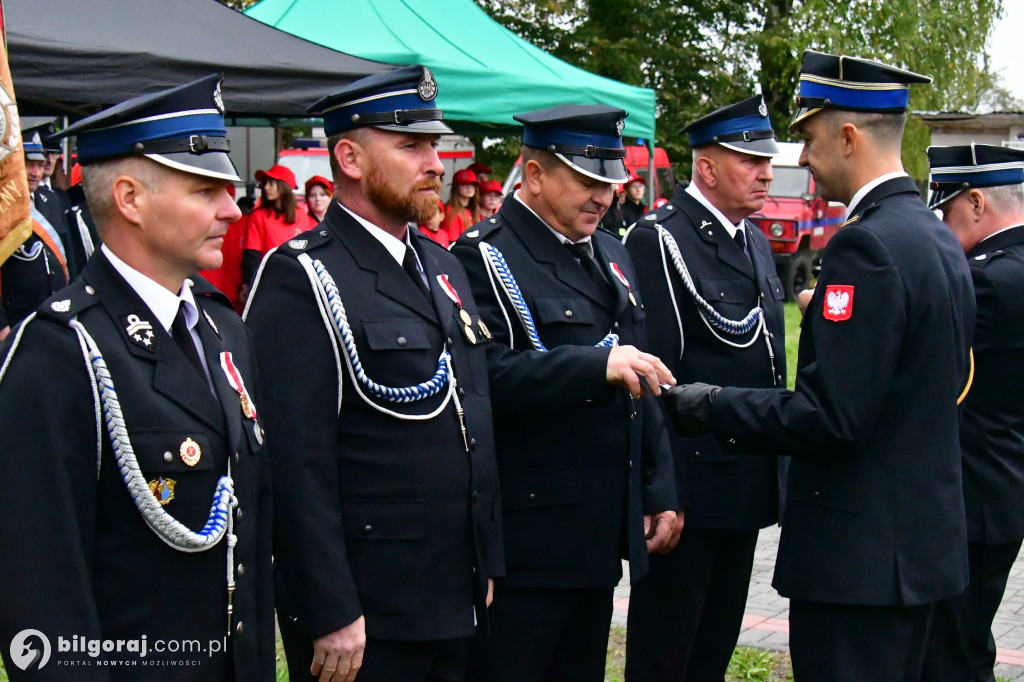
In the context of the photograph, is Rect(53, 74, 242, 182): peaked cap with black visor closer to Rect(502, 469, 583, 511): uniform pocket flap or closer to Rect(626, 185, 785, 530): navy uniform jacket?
Rect(502, 469, 583, 511): uniform pocket flap

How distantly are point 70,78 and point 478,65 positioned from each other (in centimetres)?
335

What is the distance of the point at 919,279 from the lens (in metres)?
2.94

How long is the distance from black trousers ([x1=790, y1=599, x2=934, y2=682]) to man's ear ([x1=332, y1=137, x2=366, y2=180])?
1.70 m

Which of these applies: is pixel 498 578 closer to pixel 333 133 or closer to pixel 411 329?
pixel 411 329

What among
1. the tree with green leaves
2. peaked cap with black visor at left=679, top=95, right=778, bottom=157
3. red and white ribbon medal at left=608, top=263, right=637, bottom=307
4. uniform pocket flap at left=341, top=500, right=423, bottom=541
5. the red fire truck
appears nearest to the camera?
uniform pocket flap at left=341, top=500, right=423, bottom=541

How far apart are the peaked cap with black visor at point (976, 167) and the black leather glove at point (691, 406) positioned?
1536mm

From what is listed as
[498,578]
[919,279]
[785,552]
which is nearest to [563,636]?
[498,578]

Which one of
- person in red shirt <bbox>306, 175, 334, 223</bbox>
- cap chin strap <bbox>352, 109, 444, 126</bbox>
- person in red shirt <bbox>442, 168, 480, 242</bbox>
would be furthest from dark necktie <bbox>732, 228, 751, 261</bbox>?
person in red shirt <bbox>442, 168, 480, 242</bbox>

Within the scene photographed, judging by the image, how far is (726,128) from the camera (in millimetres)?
4227

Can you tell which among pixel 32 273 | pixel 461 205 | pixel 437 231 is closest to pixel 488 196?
pixel 461 205

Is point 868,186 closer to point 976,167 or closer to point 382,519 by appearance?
point 976,167

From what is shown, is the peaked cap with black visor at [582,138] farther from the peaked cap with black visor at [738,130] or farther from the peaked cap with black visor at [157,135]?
the peaked cap with black visor at [157,135]

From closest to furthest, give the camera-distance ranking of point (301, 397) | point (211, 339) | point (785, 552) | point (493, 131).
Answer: point (211, 339) < point (301, 397) < point (785, 552) < point (493, 131)

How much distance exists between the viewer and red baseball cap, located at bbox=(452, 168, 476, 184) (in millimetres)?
11406
